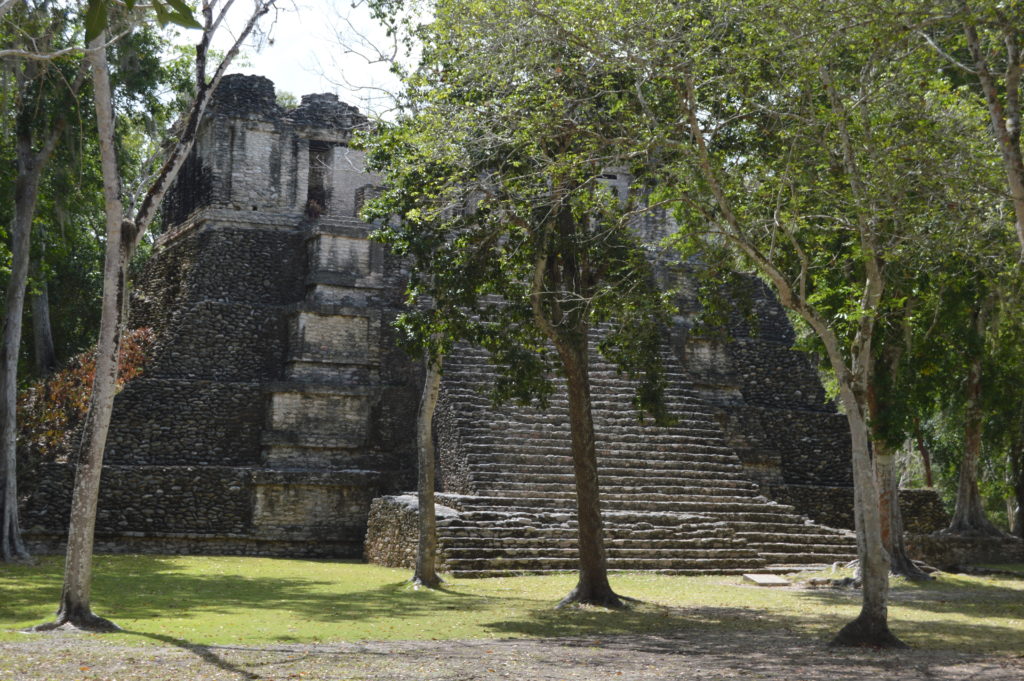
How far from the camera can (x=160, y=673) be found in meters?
5.69

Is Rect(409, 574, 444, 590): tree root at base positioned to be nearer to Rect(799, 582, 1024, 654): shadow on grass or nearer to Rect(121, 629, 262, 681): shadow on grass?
Rect(799, 582, 1024, 654): shadow on grass

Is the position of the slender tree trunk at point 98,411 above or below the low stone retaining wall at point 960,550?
above

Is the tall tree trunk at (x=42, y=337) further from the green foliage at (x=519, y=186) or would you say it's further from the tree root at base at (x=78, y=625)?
A: the tree root at base at (x=78, y=625)

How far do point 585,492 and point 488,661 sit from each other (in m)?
3.09

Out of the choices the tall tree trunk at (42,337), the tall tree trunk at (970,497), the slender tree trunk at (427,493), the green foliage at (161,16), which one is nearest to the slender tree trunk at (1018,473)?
the tall tree trunk at (970,497)

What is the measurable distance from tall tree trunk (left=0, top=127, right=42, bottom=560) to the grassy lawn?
1.64 ft

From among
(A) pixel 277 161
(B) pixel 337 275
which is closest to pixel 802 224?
(B) pixel 337 275

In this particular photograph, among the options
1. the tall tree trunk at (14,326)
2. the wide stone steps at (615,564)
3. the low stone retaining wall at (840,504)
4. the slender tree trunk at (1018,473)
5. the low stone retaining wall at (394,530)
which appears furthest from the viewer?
the low stone retaining wall at (840,504)

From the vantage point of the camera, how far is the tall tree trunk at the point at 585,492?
9.31 metres

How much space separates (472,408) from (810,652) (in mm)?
8656

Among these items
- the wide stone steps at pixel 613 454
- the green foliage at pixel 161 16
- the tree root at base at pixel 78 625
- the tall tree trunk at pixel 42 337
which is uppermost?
the tall tree trunk at pixel 42 337

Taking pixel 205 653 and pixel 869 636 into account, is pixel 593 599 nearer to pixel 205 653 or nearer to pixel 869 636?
pixel 869 636

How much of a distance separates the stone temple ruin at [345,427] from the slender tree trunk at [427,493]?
0.93 m

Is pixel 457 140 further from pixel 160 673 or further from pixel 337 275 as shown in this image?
pixel 337 275
